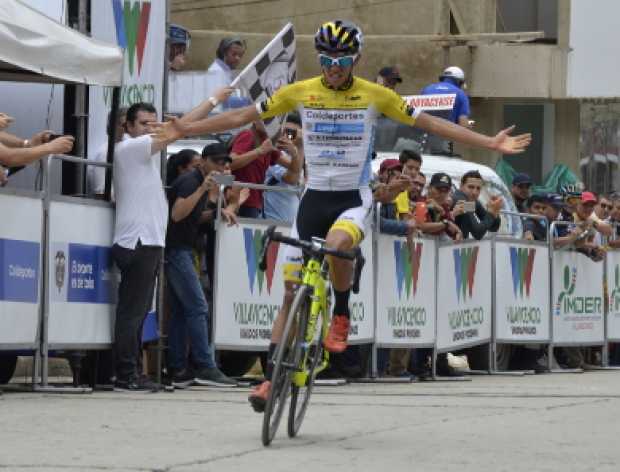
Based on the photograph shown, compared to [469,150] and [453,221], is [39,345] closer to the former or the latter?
[453,221]

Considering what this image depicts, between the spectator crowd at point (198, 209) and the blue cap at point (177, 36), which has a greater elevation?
the blue cap at point (177, 36)

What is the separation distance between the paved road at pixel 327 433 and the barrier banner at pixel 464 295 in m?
3.13

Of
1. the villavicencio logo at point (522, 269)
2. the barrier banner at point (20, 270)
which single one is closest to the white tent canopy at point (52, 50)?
the barrier banner at point (20, 270)

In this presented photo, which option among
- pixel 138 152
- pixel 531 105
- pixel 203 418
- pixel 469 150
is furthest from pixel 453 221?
pixel 531 105

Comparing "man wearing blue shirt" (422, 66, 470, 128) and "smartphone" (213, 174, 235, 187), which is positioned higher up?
"man wearing blue shirt" (422, 66, 470, 128)

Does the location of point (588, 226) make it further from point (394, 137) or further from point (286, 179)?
point (286, 179)

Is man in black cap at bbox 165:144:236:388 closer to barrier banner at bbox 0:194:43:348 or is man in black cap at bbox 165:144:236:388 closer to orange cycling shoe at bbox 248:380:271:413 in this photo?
barrier banner at bbox 0:194:43:348

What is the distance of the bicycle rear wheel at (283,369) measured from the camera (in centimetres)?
967

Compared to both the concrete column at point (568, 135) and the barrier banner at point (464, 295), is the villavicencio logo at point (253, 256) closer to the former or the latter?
the barrier banner at point (464, 295)

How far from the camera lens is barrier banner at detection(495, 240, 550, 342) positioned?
61.4 feet

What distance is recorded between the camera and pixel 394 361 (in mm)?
17016

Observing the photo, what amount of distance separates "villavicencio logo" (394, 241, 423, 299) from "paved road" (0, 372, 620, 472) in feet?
8.35

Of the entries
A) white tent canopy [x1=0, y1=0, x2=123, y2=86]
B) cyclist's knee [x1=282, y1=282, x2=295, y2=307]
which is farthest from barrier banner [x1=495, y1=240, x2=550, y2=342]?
cyclist's knee [x1=282, y1=282, x2=295, y2=307]

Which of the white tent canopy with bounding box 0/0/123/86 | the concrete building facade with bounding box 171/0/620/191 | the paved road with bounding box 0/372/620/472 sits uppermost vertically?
the concrete building facade with bounding box 171/0/620/191
